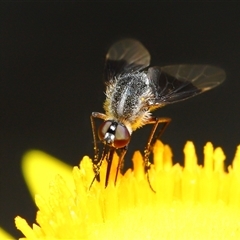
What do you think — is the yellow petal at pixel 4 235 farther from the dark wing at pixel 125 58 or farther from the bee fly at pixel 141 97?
the dark wing at pixel 125 58

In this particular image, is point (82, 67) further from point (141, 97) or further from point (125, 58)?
point (141, 97)

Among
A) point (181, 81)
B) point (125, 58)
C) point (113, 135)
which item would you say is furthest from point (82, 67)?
point (113, 135)

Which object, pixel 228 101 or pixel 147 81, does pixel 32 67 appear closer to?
pixel 228 101

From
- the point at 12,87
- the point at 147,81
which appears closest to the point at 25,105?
the point at 12,87

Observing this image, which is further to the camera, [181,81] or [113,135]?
Answer: [181,81]

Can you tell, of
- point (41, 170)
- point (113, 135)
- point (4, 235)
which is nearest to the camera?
point (113, 135)

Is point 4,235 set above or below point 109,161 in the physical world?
below
